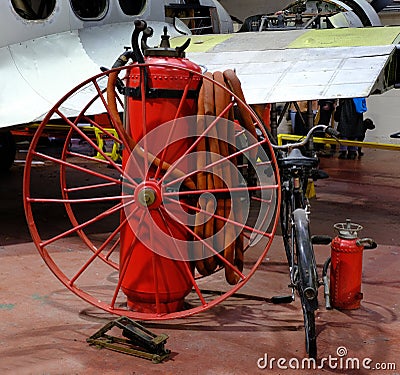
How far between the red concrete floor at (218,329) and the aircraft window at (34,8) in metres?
2.54

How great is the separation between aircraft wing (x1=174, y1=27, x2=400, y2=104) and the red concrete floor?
64.6 inches

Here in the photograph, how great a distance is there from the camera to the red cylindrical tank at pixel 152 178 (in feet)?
14.7

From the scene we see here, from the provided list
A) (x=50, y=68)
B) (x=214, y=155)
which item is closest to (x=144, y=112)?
(x=214, y=155)

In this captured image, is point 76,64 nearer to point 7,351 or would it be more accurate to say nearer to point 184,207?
point 184,207

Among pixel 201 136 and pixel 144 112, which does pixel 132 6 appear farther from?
pixel 201 136

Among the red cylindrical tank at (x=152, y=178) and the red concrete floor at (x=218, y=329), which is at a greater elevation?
the red cylindrical tank at (x=152, y=178)

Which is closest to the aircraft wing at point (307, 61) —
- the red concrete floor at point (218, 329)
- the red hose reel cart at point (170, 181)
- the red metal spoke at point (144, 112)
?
the red hose reel cart at point (170, 181)

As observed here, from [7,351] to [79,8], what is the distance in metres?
4.63

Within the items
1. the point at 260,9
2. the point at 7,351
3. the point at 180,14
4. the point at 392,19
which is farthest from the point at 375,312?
the point at 260,9

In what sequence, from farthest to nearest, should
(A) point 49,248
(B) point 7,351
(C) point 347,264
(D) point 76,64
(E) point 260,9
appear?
(E) point 260,9 < (D) point 76,64 < (A) point 49,248 < (C) point 347,264 < (B) point 7,351

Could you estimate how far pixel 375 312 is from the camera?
4.93 m

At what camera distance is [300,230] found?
14.3 feet

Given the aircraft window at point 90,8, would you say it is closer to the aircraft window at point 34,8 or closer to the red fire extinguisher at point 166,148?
the aircraft window at point 34,8

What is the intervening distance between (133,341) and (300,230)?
131cm
